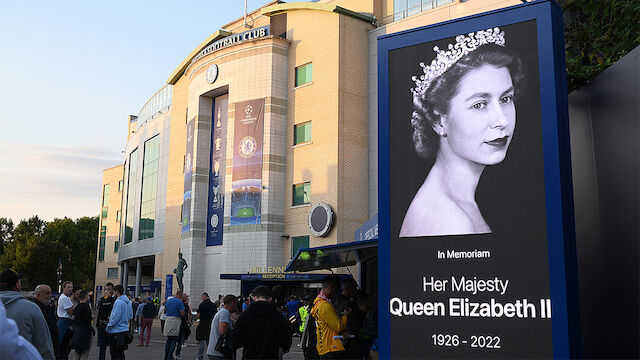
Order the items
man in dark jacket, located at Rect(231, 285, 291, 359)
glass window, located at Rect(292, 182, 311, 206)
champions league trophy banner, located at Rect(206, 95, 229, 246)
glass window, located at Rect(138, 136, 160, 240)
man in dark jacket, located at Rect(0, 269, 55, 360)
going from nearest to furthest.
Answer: man in dark jacket, located at Rect(0, 269, 55, 360)
man in dark jacket, located at Rect(231, 285, 291, 359)
glass window, located at Rect(292, 182, 311, 206)
champions league trophy banner, located at Rect(206, 95, 229, 246)
glass window, located at Rect(138, 136, 160, 240)

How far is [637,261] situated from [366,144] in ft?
106

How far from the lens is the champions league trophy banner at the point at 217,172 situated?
140ft

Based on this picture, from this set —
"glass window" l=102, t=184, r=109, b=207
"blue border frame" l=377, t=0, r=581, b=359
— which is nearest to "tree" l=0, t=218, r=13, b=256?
"glass window" l=102, t=184, r=109, b=207

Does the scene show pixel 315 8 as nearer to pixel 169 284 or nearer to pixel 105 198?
pixel 169 284

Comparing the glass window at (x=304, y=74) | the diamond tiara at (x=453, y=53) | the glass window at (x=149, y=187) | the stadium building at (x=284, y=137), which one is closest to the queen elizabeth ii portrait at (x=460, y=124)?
the diamond tiara at (x=453, y=53)

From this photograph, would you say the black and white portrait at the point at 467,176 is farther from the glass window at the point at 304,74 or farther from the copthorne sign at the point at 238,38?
the copthorne sign at the point at 238,38

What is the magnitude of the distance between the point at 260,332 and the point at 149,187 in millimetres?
56343

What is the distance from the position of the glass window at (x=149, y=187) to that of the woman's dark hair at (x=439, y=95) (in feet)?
180

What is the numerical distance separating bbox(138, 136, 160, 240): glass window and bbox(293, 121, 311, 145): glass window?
2397 centimetres

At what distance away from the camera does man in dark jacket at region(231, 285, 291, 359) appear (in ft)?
24.0

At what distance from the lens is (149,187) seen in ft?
201

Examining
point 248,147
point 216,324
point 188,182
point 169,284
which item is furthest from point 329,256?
point 169,284

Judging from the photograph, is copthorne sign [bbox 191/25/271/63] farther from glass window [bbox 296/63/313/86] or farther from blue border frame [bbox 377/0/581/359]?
blue border frame [bbox 377/0/581/359]

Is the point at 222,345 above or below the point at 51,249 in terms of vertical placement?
below
